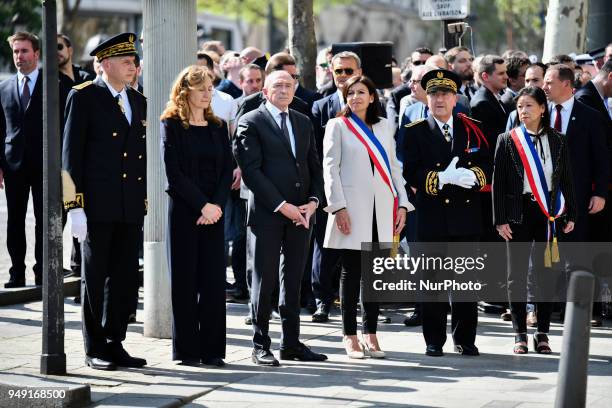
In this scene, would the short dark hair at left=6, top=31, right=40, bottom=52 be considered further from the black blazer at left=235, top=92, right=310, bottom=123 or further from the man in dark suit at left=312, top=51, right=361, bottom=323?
the man in dark suit at left=312, top=51, right=361, bottom=323

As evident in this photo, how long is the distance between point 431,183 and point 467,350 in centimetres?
127

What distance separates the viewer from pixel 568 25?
1719cm

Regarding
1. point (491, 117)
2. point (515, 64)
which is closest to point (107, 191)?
point (491, 117)

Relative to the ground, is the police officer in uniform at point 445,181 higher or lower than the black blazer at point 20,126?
lower

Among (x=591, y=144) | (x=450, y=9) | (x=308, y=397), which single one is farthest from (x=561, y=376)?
(x=450, y=9)

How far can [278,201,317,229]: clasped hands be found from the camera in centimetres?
969

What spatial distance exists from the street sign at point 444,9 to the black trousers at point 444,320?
5.90 m

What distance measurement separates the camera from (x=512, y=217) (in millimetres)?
10383

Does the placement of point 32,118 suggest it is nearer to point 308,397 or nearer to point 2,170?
point 2,170

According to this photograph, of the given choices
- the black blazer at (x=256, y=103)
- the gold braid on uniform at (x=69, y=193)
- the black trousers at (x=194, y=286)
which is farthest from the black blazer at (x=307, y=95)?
the gold braid on uniform at (x=69, y=193)

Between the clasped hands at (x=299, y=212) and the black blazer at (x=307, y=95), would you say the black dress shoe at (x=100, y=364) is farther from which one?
the black blazer at (x=307, y=95)

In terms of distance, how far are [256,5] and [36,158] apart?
1696 inches

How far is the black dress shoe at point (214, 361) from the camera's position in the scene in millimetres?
9609

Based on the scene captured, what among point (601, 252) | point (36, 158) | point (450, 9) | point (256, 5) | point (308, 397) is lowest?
point (308, 397)
